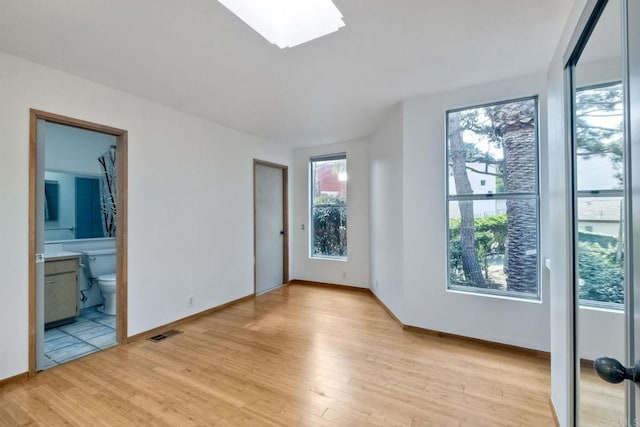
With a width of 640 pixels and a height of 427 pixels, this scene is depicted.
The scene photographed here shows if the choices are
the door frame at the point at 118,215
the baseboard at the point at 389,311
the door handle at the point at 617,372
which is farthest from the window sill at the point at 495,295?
the door frame at the point at 118,215

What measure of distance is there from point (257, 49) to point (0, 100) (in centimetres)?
201

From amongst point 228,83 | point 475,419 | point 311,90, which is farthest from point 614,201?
point 228,83

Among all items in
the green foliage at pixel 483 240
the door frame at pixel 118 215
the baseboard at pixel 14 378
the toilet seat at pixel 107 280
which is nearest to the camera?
the baseboard at pixel 14 378

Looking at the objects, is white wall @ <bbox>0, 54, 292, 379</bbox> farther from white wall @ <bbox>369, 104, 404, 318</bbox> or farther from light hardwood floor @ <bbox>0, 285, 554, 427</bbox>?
white wall @ <bbox>369, 104, 404, 318</bbox>

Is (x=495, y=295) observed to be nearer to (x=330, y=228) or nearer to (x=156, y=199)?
(x=330, y=228)

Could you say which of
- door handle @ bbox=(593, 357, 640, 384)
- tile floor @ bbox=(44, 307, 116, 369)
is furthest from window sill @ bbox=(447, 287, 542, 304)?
tile floor @ bbox=(44, 307, 116, 369)

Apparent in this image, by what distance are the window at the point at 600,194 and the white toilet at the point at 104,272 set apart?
453cm

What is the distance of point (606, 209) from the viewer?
1.01 metres

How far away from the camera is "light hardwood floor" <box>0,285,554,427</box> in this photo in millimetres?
1792

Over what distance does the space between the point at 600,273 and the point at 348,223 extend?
12.6 ft

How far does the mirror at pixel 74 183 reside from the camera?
3775 mm

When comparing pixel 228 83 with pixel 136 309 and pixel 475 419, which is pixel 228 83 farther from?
pixel 475 419

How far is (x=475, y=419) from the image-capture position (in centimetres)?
176

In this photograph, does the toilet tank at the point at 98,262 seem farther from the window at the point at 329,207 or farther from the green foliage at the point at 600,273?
the green foliage at the point at 600,273
